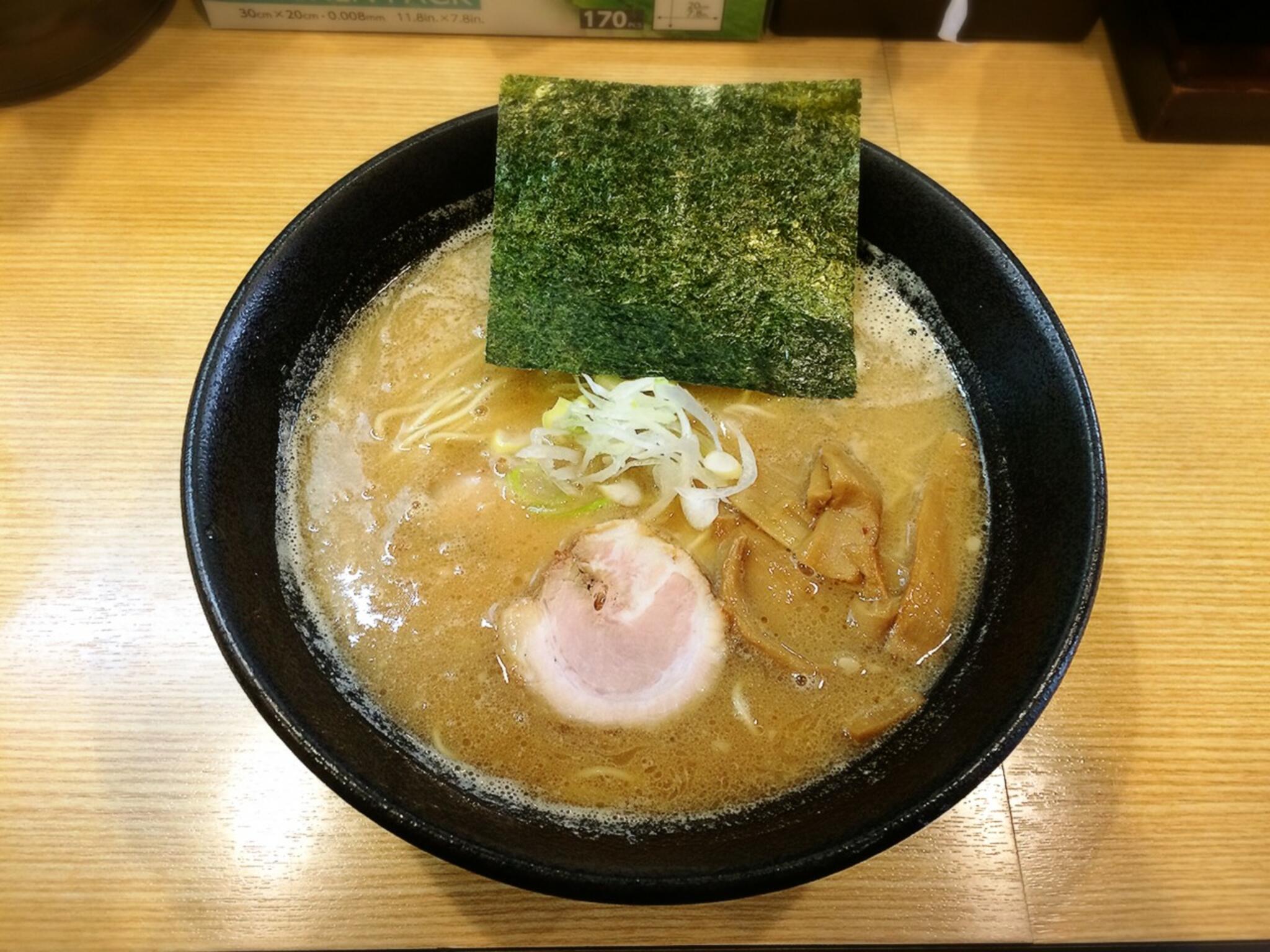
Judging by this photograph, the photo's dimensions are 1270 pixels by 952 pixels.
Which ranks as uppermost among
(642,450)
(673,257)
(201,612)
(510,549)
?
(673,257)

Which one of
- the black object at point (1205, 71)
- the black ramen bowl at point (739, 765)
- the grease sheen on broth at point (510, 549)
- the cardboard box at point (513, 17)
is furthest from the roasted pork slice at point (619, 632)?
the black object at point (1205, 71)

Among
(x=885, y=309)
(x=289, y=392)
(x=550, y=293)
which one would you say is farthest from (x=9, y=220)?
(x=885, y=309)

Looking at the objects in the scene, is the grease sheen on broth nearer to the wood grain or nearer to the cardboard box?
the wood grain

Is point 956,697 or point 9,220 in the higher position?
point 9,220

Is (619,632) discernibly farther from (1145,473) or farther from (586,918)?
(1145,473)

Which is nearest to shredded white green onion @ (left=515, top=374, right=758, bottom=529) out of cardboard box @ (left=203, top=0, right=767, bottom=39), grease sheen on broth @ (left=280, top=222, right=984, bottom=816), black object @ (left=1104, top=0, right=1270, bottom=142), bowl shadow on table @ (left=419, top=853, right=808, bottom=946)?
grease sheen on broth @ (left=280, top=222, right=984, bottom=816)

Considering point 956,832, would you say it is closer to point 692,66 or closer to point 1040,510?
point 1040,510

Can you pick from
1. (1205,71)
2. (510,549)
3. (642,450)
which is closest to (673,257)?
(642,450)
